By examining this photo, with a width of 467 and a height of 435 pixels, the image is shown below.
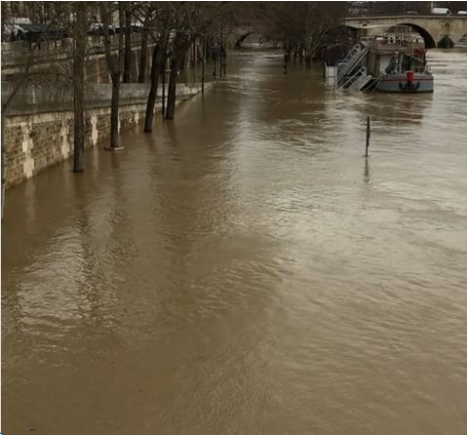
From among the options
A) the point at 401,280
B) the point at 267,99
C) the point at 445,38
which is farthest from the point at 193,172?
the point at 445,38

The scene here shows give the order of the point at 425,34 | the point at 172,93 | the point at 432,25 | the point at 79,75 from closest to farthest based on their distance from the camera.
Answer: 1. the point at 79,75
2. the point at 172,93
3. the point at 432,25
4. the point at 425,34

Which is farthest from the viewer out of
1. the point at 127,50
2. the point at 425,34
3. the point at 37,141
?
the point at 425,34

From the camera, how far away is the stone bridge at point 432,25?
3410 inches

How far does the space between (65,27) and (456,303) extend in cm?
1215

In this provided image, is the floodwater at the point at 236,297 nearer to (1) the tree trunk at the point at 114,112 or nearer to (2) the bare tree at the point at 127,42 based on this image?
(1) the tree trunk at the point at 114,112

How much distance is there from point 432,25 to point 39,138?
85.8 meters

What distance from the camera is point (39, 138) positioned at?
16781 millimetres

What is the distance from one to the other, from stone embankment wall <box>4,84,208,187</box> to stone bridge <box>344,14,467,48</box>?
7125 cm

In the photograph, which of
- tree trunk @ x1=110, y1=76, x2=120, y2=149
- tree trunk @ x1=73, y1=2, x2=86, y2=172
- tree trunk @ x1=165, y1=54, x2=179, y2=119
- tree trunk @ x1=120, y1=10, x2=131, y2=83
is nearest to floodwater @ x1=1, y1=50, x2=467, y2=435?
tree trunk @ x1=73, y1=2, x2=86, y2=172

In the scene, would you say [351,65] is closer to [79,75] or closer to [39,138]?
[79,75]

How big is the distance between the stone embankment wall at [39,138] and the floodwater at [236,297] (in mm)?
570

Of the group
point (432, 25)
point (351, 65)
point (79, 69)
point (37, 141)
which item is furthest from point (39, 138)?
point (432, 25)

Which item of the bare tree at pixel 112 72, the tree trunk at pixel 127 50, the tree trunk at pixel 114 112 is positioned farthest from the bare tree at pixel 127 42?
the tree trunk at pixel 114 112

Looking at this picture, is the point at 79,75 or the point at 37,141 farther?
the point at 37,141
